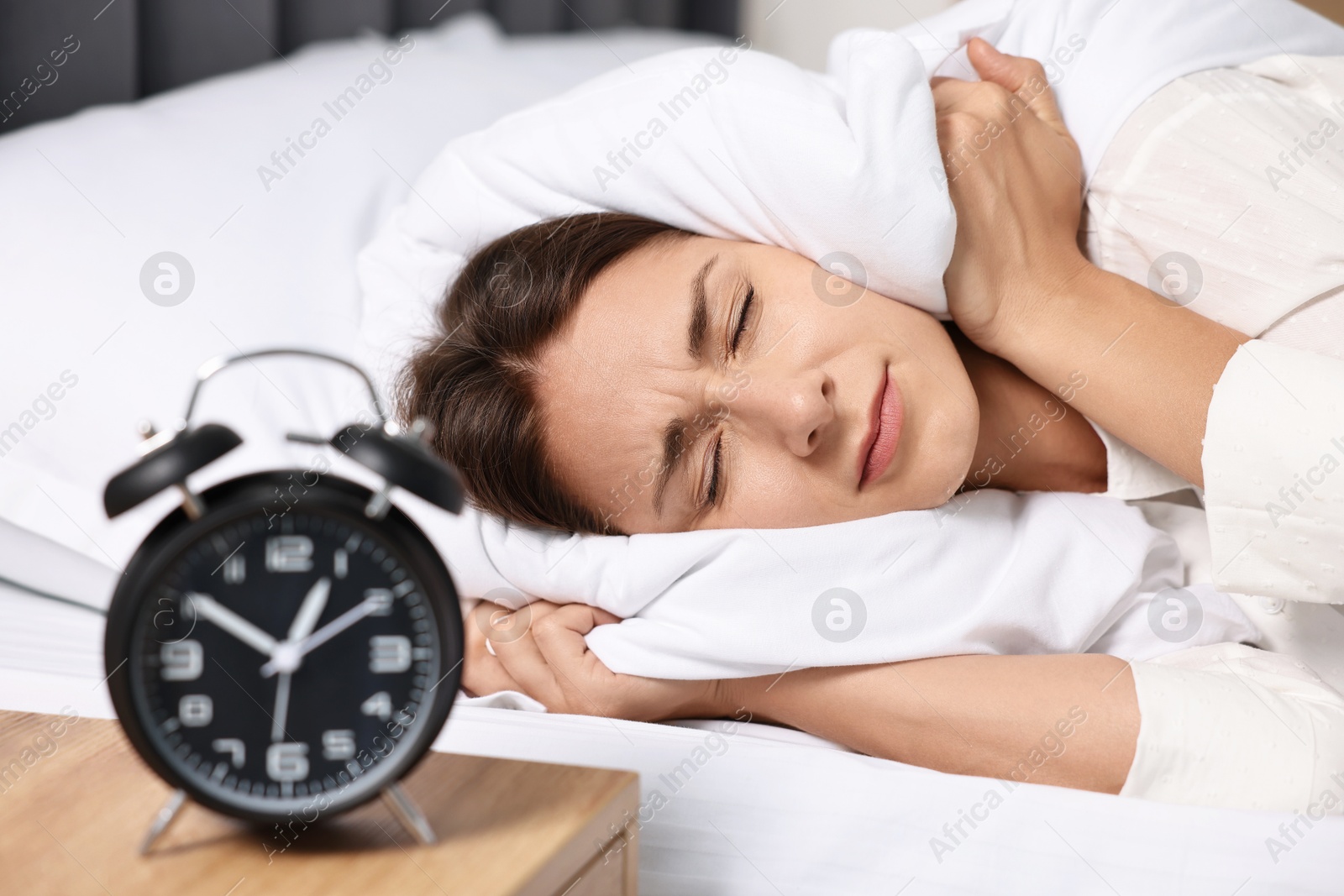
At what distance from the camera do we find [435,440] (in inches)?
46.4

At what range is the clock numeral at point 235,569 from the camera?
0.60 metres

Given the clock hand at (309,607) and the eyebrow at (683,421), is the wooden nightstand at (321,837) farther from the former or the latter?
the eyebrow at (683,421)

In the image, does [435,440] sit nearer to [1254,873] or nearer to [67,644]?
[67,644]

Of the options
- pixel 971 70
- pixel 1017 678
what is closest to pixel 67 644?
pixel 1017 678

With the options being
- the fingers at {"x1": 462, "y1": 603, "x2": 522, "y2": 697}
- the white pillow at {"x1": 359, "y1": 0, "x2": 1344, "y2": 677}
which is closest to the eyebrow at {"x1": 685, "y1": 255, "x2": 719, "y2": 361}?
the white pillow at {"x1": 359, "y1": 0, "x2": 1344, "y2": 677}

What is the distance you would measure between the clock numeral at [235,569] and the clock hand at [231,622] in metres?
0.02

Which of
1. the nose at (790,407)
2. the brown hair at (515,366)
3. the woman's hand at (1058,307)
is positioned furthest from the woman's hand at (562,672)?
the woman's hand at (1058,307)

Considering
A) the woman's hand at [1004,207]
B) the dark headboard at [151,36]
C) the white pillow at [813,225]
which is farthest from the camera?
the dark headboard at [151,36]

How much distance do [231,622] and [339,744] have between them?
95 millimetres

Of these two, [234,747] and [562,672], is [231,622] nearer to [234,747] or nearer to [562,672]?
[234,747]

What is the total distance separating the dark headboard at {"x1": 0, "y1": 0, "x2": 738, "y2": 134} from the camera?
148 centimetres

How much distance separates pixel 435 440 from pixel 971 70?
2.67 feet

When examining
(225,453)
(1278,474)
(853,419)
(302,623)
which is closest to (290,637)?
(302,623)

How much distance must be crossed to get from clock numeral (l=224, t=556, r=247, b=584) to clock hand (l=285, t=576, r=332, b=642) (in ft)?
0.12
